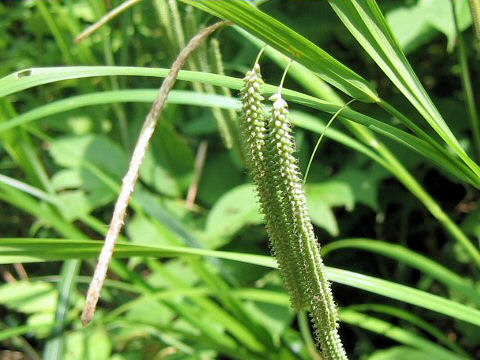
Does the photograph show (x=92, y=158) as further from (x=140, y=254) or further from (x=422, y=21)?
(x=140, y=254)

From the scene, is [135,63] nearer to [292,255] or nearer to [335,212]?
[335,212]

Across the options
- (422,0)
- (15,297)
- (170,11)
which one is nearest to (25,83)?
(170,11)

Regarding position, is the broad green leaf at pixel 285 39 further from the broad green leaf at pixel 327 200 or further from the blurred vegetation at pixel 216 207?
the broad green leaf at pixel 327 200

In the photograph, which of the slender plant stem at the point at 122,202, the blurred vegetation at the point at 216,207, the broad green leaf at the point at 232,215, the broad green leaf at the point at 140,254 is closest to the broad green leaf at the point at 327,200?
the blurred vegetation at the point at 216,207

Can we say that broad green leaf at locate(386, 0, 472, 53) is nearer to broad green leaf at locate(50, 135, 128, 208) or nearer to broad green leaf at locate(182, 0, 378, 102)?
broad green leaf at locate(182, 0, 378, 102)

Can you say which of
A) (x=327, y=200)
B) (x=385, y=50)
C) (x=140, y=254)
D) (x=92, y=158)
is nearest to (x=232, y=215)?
(x=327, y=200)
